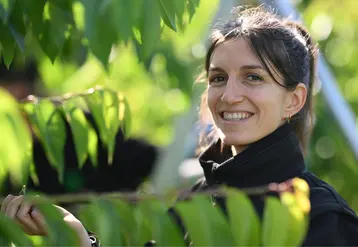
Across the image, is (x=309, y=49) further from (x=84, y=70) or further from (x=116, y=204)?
(x=84, y=70)

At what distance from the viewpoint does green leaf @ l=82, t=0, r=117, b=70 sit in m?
1.78

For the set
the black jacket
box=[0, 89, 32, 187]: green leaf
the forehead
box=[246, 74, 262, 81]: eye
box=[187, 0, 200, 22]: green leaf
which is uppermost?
box=[187, 0, 200, 22]: green leaf

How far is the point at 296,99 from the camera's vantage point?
2.42 metres

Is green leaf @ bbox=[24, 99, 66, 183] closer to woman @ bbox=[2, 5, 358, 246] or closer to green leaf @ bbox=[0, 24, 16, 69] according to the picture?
green leaf @ bbox=[0, 24, 16, 69]

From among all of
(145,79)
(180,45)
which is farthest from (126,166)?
(145,79)

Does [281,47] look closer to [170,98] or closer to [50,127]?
[50,127]

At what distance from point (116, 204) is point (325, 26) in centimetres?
460

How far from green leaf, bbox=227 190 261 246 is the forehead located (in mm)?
737

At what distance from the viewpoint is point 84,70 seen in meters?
5.49

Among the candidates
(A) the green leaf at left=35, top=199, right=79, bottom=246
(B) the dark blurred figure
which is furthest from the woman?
(B) the dark blurred figure

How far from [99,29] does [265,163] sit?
56 cm

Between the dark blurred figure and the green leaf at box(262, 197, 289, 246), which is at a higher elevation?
the green leaf at box(262, 197, 289, 246)

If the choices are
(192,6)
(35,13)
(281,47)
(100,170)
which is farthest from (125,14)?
(100,170)

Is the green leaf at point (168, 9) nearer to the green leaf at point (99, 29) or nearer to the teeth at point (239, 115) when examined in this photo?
the green leaf at point (99, 29)
